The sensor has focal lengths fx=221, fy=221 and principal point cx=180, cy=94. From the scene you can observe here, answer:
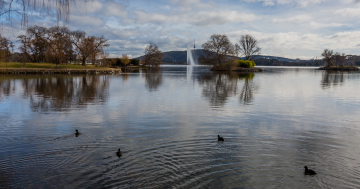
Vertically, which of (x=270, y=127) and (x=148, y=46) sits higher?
(x=148, y=46)

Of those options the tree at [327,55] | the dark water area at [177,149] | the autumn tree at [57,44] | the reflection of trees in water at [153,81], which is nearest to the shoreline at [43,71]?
the autumn tree at [57,44]

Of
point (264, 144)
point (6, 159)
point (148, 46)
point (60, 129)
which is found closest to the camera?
point (6, 159)

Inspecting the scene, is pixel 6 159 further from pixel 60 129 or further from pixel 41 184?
pixel 60 129

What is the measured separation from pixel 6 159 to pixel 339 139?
10.1m

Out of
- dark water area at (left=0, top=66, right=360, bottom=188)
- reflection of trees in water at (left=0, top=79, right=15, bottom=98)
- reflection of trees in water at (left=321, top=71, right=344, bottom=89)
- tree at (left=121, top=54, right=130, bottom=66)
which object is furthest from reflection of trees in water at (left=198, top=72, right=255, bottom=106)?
tree at (left=121, top=54, right=130, bottom=66)

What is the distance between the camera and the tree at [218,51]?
69.4m

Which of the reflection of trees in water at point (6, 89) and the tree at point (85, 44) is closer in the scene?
the reflection of trees in water at point (6, 89)

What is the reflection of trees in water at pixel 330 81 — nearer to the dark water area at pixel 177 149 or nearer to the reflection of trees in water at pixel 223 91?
the reflection of trees in water at pixel 223 91

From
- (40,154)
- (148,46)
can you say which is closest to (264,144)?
(40,154)

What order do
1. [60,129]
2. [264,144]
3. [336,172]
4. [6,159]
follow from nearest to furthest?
[336,172]
[6,159]
[264,144]
[60,129]

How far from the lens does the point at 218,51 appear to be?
7012 centimetres

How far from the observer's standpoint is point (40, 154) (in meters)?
5.96

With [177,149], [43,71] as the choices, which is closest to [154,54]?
[43,71]

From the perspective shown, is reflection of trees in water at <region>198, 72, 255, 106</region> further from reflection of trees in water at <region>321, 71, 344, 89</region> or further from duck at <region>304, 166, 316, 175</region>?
reflection of trees in water at <region>321, 71, 344, 89</region>
